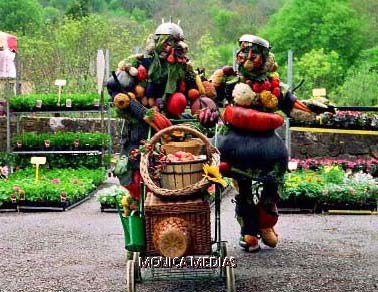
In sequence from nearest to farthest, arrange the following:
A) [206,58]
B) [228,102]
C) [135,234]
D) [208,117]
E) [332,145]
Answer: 1. [135,234]
2. [208,117]
3. [228,102]
4. [332,145]
5. [206,58]

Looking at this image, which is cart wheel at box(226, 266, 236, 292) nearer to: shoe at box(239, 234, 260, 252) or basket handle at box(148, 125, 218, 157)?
→ basket handle at box(148, 125, 218, 157)

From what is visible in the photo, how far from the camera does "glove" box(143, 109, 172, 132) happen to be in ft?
18.1

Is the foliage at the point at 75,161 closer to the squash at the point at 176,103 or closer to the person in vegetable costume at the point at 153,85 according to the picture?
the person in vegetable costume at the point at 153,85

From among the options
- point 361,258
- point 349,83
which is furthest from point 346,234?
point 349,83

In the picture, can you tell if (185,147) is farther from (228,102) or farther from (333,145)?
(333,145)

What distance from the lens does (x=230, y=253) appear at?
6.38 metres

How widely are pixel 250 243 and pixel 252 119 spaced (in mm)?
1155

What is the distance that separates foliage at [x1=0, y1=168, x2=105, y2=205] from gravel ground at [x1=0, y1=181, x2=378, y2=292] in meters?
0.81

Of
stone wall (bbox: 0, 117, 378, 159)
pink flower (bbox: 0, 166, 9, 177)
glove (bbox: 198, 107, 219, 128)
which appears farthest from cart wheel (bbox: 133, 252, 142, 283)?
stone wall (bbox: 0, 117, 378, 159)

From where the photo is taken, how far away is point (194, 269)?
527 cm

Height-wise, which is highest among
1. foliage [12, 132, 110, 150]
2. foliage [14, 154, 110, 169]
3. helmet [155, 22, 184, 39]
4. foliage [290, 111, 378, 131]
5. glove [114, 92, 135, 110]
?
helmet [155, 22, 184, 39]

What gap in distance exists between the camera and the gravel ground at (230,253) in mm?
5305

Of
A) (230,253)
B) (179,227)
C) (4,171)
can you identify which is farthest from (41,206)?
(179,227)

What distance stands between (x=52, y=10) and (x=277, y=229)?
29.0 metres
